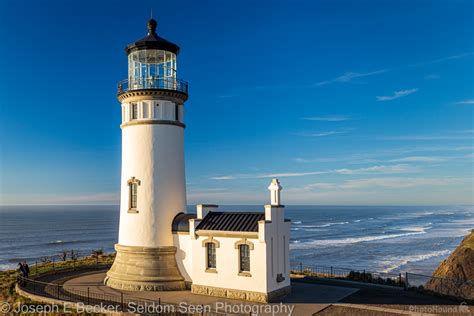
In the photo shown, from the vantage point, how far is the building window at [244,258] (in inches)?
686

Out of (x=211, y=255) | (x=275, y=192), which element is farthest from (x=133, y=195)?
(x=275, y=192)

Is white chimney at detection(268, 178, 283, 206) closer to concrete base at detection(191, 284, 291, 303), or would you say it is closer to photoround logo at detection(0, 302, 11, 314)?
concrete base at detection(191, 284, 291, 303)

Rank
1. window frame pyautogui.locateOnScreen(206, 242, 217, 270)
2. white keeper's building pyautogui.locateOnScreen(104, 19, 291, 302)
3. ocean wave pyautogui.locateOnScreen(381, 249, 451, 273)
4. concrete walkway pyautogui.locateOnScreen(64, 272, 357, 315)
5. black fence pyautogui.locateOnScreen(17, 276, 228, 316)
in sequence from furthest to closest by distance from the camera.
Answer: ocean wave pyautogui.locateOnScreen(381, 249, 451, 273)
window frame pyautogui.locateOnScreen(206, 242, 217, 270)
white keeper's building pyautogui.locateOnScreen(104, 19, 291, 302)
concrete walkway pyautogui.locateOnScreen(64, 272, 357, 315)
black fence pyautogui.locateOnScreen(17, 276, 228, 316)

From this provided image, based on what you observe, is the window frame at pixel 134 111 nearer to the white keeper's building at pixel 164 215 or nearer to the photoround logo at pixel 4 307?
the white keeper's building at pixel 164 215

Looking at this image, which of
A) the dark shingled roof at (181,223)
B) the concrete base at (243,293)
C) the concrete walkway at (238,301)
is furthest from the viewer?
the dark shingled roof at (181,223)

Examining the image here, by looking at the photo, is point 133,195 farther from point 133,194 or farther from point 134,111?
point 134,111

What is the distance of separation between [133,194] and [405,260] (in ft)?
119

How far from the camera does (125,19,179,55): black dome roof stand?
20031 mm

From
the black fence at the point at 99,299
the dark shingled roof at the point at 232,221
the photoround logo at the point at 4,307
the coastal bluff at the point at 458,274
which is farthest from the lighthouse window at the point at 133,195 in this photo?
the coastal bluff at the point at 458,274

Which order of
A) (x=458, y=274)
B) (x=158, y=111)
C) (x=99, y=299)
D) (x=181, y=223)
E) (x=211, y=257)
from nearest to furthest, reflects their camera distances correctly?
(x=99, y=299)
(x=211, y=257)
(x=181, y=223)
(x=158, y=111)
(x=458, y=274)

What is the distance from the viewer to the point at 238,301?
56.4 feet

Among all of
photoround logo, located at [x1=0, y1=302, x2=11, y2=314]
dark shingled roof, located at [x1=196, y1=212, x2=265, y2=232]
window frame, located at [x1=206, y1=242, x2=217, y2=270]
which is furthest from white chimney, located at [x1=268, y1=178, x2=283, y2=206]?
photoround logo, located at [x1=0, y1=302, x2=11, y2=314]

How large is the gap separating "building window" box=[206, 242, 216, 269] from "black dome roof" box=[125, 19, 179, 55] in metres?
9.29

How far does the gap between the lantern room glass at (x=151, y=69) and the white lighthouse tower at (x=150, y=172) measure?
0.05 m
